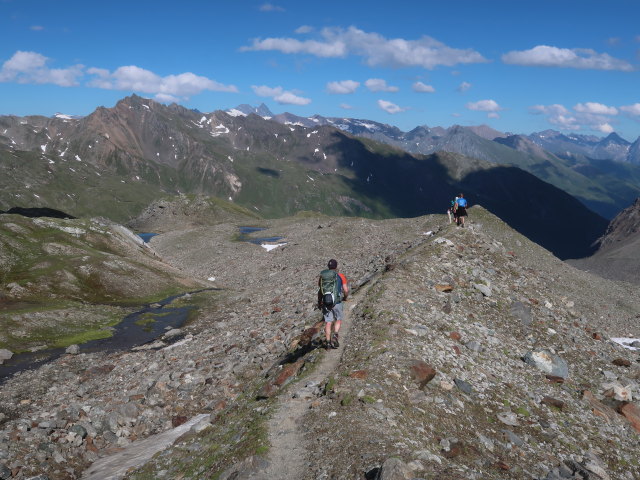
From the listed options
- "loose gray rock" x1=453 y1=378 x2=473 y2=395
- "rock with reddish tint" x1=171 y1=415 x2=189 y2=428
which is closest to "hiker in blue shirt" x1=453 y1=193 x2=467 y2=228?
"loose gray rock" x1=453 y1=378 x2=473 y2=395

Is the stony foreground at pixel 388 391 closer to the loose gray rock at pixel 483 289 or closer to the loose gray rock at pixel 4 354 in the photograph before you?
the loose gray rock at pixel 483 289

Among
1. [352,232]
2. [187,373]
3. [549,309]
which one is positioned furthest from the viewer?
[352,232]

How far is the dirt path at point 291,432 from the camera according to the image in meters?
14.0

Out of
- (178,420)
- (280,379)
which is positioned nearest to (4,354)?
(178,420)

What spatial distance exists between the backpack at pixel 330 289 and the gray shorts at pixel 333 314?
0.96ft

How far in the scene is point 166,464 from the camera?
58.2 ft

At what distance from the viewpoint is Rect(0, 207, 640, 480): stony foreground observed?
15.6m

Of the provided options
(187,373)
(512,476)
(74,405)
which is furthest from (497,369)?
(74,405)

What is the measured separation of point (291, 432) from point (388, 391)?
4.20 metres

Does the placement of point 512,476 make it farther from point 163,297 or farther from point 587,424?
point 163,297

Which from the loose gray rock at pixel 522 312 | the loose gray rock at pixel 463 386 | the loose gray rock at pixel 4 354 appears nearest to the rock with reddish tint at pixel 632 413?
the loose gray rock at pixel 522 312

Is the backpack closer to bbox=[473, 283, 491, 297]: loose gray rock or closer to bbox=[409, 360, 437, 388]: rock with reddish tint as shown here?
bbox=[409, 360, 437, 388]: rock with reddish tint

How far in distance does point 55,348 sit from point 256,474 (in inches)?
1619

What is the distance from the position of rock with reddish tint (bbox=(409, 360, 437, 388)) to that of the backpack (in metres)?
5.09
